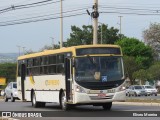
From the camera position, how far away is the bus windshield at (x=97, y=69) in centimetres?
2339

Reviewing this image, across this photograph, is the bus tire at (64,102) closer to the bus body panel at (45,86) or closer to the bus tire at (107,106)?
the bus body panel at (45,86)

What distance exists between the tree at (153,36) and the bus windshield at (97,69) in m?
77.7

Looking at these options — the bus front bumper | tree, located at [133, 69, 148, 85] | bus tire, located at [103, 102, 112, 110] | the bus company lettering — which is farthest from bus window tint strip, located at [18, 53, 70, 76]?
tree, located at [133, 69, 148, 85]

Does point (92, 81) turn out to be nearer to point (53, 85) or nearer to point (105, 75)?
point (105, 75)

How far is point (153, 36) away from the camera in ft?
333

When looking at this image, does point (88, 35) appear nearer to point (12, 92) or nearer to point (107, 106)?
point (12, 92)

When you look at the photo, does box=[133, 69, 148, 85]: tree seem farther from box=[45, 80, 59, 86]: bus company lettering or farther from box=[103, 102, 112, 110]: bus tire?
box=[103, 102, 112, 110]: bus tire

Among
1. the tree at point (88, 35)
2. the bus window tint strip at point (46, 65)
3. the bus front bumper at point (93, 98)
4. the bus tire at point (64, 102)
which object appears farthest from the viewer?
the tree at point (88, 35)

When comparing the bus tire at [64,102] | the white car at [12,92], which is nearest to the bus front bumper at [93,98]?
the bus tire at [64,102]

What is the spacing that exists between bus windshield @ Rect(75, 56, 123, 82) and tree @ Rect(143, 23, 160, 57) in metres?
77.7

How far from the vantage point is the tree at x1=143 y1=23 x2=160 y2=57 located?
100688mm

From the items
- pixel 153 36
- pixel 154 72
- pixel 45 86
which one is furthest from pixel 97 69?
pixel 153 36

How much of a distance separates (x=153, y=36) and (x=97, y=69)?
260 ft

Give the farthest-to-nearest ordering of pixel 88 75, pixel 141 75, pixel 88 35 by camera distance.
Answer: pixel 88 35
pixel 141 75
pixel 88 75
